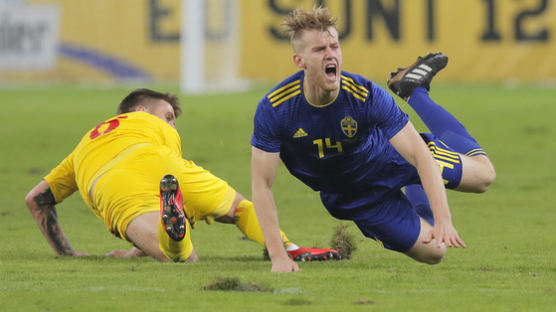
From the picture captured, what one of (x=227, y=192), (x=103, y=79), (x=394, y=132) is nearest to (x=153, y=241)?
(x=227, y=192)

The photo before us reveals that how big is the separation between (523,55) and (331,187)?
72.1ft

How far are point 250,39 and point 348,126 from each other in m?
23.1

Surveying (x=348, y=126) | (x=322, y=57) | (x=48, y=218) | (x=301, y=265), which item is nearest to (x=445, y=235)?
(x=348, y=126)

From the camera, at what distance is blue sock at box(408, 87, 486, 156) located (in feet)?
23.7

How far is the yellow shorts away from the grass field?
302 mm

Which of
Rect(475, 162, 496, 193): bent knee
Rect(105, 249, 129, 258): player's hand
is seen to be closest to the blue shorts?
Rect(475, 162, 496, 193): bent knee

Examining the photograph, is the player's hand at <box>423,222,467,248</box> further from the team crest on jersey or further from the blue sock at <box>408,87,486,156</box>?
the blue sock at <box>408,87,486,156</box>

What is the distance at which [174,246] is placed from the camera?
646cm

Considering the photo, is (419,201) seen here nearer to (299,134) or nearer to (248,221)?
(248,221)

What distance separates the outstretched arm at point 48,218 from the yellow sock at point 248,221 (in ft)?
3.51

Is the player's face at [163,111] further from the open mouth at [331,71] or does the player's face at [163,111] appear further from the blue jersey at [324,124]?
the open mouth at [331,71]

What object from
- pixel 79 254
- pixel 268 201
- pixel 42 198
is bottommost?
pixel 79 254

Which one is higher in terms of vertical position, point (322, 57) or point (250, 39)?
point (322, 57)

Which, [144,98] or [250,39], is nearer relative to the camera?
[144,98]
